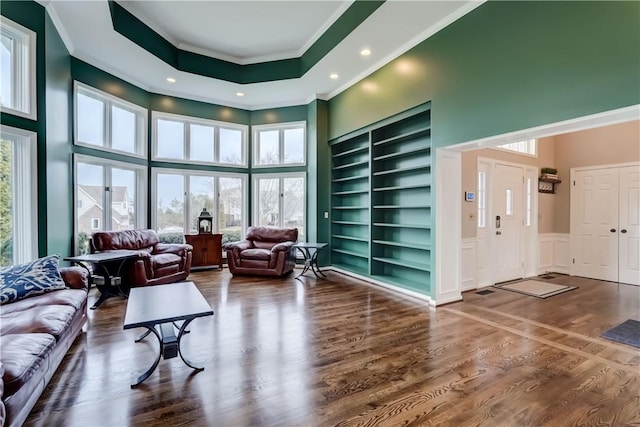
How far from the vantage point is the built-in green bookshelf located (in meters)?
4.67

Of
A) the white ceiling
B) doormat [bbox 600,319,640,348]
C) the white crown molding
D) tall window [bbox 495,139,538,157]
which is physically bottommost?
doormat [bbox 600,319,640,348]

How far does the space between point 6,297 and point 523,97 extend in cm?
506

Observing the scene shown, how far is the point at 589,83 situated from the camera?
259 cm

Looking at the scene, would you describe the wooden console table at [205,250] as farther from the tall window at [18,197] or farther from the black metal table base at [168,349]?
the black metal table base at [168,349]

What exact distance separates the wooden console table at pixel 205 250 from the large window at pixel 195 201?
0.49 meters

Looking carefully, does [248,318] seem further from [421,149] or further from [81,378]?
[421,149]

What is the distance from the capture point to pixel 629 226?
5160mm

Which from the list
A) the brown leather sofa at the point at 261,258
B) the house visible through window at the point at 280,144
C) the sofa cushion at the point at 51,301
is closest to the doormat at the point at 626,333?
the brown leather sofa at the point at 261,258

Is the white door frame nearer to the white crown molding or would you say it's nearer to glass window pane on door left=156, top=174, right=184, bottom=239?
the white crown molding

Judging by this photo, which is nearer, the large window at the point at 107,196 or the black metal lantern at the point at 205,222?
the large window at the point at 107,196

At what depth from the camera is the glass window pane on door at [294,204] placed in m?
6.93

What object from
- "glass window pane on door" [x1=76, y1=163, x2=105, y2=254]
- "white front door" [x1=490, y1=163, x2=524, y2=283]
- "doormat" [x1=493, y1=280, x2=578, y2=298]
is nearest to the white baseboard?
"doormat" [x1=493, y1=280, x2=578, y2=298]

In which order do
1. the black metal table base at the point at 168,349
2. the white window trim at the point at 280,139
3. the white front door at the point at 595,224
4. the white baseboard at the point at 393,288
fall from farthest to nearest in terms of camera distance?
the white window trim at the point at 280,139
the white front door at the point at 595,224
the white baseboard at the point at 393,288
the black metal table base at the point at 168,349

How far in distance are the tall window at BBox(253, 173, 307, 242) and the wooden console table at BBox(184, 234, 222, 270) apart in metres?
1.08
